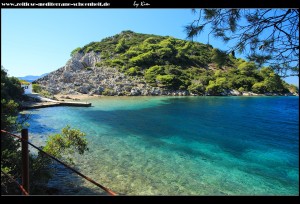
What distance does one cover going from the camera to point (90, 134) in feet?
46.3

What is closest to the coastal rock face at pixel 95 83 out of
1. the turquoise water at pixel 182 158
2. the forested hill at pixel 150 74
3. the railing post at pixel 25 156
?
the forested hill at pixel 150 74

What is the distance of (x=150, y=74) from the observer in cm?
5250

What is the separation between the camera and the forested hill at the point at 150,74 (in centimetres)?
4551

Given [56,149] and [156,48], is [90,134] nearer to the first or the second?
[56,149]

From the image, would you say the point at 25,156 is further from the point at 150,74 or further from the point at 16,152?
the point at 150,74

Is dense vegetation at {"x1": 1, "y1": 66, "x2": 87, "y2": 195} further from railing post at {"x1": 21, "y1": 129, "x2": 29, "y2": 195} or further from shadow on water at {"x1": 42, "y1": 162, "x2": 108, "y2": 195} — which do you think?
railing post at {"x1": 21, "y1": 129, "x2": 29, "y2": 195}

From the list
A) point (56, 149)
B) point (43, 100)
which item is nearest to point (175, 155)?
point (56, 149)

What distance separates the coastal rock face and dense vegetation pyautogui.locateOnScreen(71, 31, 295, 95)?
2.37m

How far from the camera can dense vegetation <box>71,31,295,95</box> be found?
48656 mm

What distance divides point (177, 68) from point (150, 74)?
7.91 metres

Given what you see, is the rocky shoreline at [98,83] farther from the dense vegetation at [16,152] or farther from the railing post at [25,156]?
the railing post at [25,156]

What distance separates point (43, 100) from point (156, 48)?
42.6 metres

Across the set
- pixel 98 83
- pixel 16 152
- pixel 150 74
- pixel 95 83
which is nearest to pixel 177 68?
pixel 150 74
